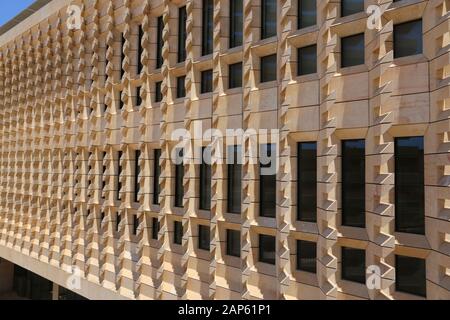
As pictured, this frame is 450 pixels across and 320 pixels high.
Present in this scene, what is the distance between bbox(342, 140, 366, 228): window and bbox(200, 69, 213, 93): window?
275 inches

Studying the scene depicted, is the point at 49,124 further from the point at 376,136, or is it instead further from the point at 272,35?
the point at 376,136

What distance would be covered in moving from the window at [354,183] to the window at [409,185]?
3.51 ft

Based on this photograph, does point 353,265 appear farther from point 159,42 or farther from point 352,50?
point 159,42

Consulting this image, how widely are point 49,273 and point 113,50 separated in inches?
596

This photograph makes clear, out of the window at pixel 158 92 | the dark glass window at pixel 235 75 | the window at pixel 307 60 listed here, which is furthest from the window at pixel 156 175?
the window at pixel 307 60

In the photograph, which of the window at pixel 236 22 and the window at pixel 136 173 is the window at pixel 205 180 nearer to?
the window at pixel 136 173

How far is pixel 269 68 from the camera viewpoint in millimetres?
15625

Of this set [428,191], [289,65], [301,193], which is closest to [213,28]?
[289,65]

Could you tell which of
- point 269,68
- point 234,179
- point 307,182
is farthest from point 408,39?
point 234,179

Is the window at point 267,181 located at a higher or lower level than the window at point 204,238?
higher

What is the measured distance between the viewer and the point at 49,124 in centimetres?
2745

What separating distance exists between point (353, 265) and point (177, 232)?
8585 mm

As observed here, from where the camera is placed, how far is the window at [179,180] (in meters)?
18.4

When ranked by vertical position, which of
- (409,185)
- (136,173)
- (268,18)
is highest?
(268,18)
